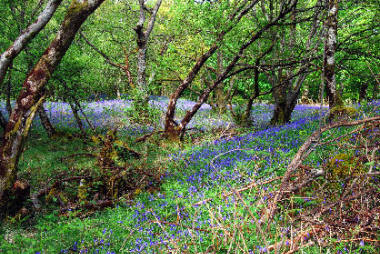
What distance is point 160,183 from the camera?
658 cm

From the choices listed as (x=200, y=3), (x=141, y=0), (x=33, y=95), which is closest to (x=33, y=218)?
Answer: (x=33, y=95)

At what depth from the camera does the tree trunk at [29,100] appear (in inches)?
180

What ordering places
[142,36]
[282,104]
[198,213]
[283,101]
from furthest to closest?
[142,36] < [282,104] < [283,101] < [198,213]

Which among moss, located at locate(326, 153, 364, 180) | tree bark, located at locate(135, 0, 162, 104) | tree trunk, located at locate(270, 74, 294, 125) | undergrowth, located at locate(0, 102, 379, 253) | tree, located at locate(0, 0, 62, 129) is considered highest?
tree bark, located at locate(135, 0, 162, 104)

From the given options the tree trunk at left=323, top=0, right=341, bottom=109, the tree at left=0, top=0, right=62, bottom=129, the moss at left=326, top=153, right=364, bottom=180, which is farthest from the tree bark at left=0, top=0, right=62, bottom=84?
the tree trunk at left=323, top=0, right=341, bottom=109

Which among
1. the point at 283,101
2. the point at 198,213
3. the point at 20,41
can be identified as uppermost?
the point at 20,41

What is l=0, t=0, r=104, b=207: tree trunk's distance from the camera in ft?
15.0

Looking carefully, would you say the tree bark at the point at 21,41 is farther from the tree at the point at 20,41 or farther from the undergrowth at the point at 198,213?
the undergrowth at the point at 198,213

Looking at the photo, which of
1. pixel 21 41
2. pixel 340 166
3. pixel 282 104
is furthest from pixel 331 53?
pixel 21 41

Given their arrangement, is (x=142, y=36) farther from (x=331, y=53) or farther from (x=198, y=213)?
(x=198, y=213)

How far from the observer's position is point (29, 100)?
4.62m

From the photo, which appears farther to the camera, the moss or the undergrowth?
the moss

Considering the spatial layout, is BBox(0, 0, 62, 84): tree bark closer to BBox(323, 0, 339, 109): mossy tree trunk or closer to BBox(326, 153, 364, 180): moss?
BBox(326, 153, 364, 180): moss

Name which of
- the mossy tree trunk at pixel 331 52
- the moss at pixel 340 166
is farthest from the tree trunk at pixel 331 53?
the moss at pixel 340 166
